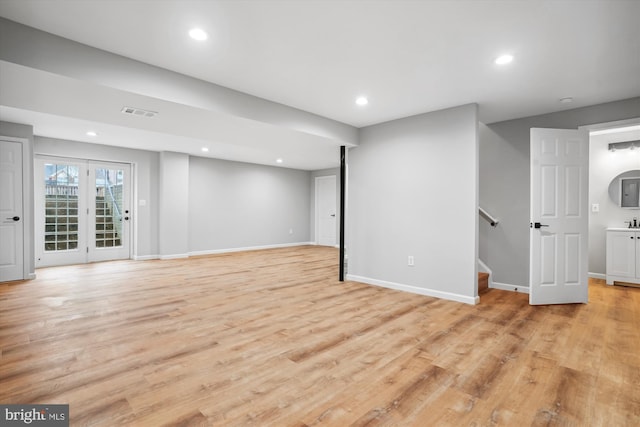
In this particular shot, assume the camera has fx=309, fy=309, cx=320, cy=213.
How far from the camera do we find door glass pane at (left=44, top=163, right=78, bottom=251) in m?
6.04

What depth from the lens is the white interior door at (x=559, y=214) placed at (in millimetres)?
3830

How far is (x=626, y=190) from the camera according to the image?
4938mm

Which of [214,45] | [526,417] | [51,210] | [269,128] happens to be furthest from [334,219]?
[526,417]

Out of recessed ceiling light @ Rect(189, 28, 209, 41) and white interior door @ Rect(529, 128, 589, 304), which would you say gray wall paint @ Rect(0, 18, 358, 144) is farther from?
white interior door @ Rect(529, 128, 589, 304)

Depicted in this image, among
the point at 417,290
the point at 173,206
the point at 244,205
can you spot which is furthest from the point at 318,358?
the point at 244,205

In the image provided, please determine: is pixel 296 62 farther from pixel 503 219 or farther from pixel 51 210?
pixel 51 210

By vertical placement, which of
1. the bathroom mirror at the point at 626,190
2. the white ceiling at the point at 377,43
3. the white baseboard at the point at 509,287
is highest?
the white ceiling at the point at 377,43

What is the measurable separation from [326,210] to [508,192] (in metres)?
5.99

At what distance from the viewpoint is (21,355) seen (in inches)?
94.0

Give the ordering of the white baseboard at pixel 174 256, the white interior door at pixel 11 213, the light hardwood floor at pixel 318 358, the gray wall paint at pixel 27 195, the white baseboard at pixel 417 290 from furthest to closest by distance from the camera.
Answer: the white baseboard at pixel 174 256 → the gray wall paint at pixel 27 195 → the white interior door at pixel 11 213 → the white baseboard at pixel 417 290 → the light hardwood floor at pixel 318 358

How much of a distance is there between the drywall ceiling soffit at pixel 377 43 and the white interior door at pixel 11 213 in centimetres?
379

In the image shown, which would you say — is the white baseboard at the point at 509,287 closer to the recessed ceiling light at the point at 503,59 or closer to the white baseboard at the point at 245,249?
the recessed ceiling light at the point at 503,59

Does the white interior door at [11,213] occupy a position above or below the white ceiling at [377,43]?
below

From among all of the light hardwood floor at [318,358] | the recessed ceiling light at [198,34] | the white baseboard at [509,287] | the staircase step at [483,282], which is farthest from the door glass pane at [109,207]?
the white baseboard at [509,287]
